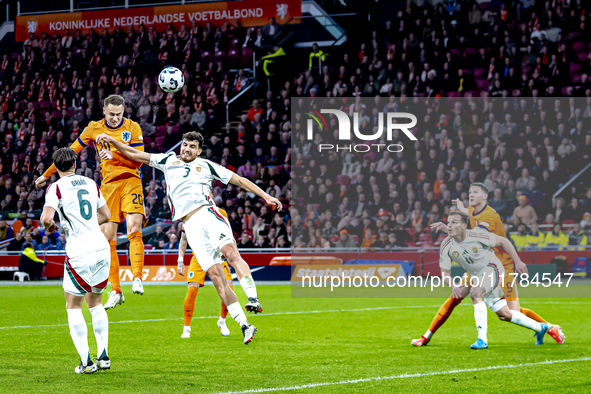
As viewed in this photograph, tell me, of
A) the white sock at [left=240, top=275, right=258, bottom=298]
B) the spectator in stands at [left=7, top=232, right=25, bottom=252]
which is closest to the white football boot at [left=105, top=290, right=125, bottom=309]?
the white sock at [left=240, top=275, right=258, bottom=298]

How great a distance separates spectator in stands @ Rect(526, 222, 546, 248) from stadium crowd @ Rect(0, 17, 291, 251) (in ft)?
22.0

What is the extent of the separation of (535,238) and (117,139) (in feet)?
44.8

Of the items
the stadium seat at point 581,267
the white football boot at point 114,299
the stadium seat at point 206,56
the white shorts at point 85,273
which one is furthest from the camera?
the stadium seat at point 206,56

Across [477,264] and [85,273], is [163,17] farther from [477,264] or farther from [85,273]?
[85,273]

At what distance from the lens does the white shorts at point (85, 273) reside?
267 inches

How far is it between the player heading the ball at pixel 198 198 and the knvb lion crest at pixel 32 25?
25.2m

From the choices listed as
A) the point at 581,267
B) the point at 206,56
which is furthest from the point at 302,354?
the point at 206,56

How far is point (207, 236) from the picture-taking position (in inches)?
318

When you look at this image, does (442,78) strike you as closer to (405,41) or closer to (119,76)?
(405,41)

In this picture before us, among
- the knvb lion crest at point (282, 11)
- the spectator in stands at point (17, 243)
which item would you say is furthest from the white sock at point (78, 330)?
the knvb lion crest at point (282, 11)

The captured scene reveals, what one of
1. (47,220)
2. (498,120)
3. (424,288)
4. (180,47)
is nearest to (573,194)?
(498,120)

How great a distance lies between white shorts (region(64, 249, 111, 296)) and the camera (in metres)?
6.78

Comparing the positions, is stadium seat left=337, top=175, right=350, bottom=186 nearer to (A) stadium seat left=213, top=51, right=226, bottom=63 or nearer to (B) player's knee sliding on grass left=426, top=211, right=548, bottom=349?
(A) stadium seat left=213, top=51, right=226, bottom=63

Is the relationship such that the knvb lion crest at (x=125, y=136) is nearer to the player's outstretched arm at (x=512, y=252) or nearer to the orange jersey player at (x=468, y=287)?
the orange jersey player at (x=468, y=287)
